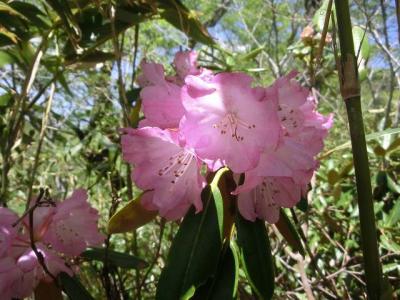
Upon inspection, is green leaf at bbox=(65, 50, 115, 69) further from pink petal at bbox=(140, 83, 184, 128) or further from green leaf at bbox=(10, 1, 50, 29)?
pink petal at bbox=(140, 83, 184, 128)

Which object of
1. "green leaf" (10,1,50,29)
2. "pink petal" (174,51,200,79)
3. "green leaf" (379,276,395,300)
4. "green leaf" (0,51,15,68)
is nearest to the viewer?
"green leaf" (379,276,395,300)

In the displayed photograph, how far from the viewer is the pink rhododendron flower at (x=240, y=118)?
563 millimetres

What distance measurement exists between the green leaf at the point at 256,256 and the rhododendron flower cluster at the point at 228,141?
19 mm

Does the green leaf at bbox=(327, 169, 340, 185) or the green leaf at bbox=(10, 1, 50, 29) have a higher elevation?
the green leaf at bbox=(10, 1, 50, 29)

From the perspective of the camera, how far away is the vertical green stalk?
55 cm

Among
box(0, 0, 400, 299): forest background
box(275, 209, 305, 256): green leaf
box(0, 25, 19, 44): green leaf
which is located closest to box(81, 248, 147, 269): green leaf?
box(0, 0, 400, 299): forest background

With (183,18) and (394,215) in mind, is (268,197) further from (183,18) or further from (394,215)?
(394,215)

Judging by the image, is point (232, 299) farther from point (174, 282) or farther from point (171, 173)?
point (171, 173)

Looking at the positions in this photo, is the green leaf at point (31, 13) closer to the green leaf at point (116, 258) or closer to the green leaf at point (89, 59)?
the green leaf at point (89, 59)

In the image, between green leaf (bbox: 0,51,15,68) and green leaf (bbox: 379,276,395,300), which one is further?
green leaf (bbox: 0,51,15,68)

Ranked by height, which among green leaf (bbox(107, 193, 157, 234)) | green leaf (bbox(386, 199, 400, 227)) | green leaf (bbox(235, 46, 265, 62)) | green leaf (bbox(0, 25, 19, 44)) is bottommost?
green leaf (bbox(386, 199, 400, 227))

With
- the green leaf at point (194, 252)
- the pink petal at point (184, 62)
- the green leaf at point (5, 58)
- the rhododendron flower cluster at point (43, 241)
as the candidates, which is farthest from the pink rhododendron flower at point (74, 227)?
the green leaf at point (5, 58)

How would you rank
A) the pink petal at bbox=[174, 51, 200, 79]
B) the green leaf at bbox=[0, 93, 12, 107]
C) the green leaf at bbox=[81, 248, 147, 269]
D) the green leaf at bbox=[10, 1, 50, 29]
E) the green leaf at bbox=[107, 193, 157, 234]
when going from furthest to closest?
the green leaf at bbox=[0, 93, 12, 107] → the green leaf at bbox=[10, 1, 50, 29] → the pink petal at bbox=[174, 51, 200, 79] → the green leaf at bbox=[81, 248, 147, 269] → the green leaf at bbox=[107, 193, 157, 234]

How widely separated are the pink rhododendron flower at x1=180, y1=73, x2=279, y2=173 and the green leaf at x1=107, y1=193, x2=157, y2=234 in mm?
146
